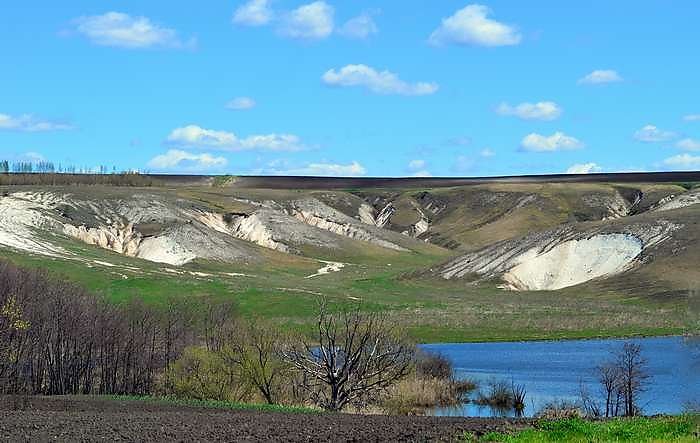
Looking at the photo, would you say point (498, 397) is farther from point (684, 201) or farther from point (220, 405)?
point (684, 201)

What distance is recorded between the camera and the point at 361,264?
153 m

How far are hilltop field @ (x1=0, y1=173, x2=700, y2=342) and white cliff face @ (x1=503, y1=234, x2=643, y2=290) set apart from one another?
0.54 feet

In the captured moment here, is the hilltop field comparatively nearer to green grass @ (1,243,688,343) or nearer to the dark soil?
green grass @ (1,243,688,343)

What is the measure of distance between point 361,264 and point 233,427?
5009 inches

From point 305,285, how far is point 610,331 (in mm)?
40421

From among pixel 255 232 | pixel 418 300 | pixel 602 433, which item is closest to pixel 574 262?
pixel 418 300

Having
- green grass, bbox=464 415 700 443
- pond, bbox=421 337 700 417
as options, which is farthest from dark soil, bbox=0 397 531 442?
pond, bbox=421 337 700 417

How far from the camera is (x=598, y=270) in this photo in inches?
4636

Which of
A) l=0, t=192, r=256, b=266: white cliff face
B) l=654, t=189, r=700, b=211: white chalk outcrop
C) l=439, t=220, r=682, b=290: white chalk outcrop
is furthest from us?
l=654, t=189, r=700, b=211: white chalk outcrop

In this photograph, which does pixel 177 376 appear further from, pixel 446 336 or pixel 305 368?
pixel 446 336

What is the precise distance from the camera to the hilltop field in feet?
303

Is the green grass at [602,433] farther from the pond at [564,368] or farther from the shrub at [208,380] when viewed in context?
the shrub at [208,380]

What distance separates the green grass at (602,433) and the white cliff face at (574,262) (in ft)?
309

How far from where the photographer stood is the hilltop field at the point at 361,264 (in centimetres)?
9250
